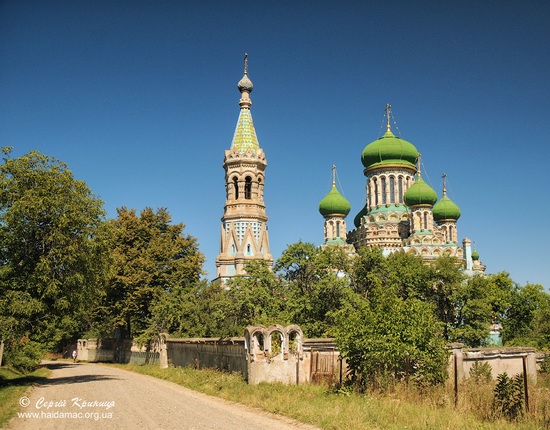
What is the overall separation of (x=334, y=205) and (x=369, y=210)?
4133 mm

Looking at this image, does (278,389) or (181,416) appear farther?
(278,389)

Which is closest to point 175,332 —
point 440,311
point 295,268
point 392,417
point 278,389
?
point 295,268

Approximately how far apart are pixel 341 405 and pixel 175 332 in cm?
2240

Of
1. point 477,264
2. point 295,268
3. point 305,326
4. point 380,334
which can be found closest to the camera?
point 380,334

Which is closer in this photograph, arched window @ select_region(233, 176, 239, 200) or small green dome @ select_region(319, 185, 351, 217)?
arched window @ select_region(233, 176, 239, 200)

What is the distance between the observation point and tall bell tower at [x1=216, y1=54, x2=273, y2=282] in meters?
54.8

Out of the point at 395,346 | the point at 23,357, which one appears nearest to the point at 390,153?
the point at 23,357

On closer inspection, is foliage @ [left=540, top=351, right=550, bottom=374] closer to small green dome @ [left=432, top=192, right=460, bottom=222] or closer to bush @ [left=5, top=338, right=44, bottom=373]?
bush @ [left=5, top=338, right=44, bottom=373]

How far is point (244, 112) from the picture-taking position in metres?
59.5

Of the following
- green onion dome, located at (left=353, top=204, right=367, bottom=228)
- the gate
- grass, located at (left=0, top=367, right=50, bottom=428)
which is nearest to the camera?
grass, located at (left=0, top=367, right=50, bottom=428)

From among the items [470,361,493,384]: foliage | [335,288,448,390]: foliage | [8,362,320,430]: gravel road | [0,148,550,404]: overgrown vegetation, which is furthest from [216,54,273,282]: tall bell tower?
[335,288,448,390]: foliage

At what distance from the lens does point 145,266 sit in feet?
126

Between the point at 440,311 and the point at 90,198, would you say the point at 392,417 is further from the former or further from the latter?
the point at 440,311

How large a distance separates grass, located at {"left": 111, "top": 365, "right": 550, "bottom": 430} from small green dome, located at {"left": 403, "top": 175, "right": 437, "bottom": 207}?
46.3 m
